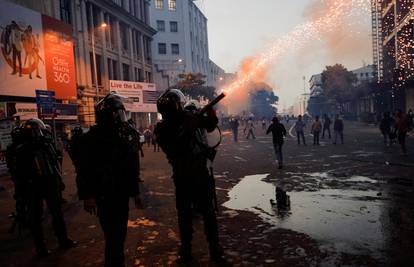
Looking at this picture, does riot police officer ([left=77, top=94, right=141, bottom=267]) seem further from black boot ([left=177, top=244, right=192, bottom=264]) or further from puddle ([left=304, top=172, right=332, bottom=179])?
puddle ([left=304, top=172, right=332, bottom=179])

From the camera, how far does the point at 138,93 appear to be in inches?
1419

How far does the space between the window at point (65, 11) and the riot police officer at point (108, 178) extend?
2948 cm

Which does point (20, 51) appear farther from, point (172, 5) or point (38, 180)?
point (172, 5)

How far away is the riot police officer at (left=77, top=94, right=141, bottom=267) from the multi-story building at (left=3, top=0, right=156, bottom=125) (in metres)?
23.4

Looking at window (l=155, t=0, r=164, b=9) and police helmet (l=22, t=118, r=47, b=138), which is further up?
window (l=155, t=0, r=164, b=9)

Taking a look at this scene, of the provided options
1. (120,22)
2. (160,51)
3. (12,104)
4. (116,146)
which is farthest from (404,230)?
(160,51)

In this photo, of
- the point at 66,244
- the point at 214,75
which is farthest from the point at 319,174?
the point at 214,75

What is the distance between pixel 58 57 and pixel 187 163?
2204 centimetres

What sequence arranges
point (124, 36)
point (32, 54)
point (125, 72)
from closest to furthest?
point (32, 54) → point (125, 72) → point (124, 36)

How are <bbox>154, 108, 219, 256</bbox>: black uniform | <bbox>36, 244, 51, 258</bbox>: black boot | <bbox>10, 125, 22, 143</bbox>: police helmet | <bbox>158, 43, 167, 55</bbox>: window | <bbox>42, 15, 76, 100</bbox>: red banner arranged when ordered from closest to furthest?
1. <bbox>154, 108, 219, 256</bbox>: black uniform
2. <bbox>36, 244, 51, 258</bbox>: black boot
3. <bbox>10, 125, 22, 143</bbox>: police helmet
4. <bbox>42, 15, 76, 100</bbox>: red banner
5. <bbox>158, 43, 167, 55</bbox>: window

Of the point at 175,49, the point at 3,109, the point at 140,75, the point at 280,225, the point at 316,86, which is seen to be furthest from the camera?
the point at 316,86

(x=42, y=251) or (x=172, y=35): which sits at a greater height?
(x=172, y=35)

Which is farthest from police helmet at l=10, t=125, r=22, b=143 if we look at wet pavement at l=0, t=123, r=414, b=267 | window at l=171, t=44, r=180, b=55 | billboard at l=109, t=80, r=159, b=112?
window at l=171, t=44, r=180, b=55

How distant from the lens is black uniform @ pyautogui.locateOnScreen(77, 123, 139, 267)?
373 cm
